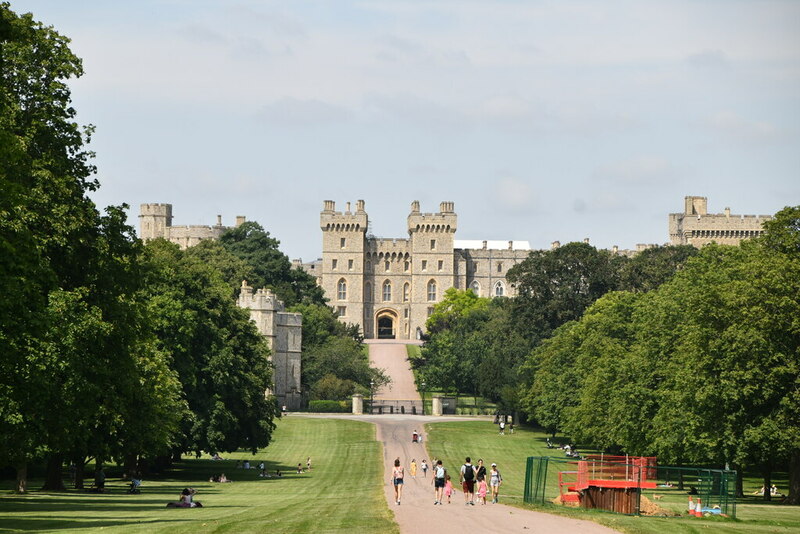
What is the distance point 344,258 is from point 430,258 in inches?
360

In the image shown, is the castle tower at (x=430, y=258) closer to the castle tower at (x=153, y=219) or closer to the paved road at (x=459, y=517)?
the castle tower at (x=153, y=219)

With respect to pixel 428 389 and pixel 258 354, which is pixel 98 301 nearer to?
pixel 258 354

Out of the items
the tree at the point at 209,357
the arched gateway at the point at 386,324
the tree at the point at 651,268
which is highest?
the tree at the point at 651,268

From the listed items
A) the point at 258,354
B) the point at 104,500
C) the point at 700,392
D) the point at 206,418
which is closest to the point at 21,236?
the point at 104,500

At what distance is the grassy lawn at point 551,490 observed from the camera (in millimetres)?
26922

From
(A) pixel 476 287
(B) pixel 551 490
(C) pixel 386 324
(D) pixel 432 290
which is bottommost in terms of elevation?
(B) pixel 551 490

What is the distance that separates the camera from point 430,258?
146m

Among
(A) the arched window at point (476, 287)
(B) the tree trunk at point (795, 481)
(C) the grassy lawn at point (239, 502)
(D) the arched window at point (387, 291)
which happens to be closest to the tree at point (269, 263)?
(D) the arched window at point (387, 291)

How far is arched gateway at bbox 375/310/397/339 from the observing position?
146m

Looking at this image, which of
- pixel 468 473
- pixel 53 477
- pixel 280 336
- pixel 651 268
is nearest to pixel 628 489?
pixel 468 473

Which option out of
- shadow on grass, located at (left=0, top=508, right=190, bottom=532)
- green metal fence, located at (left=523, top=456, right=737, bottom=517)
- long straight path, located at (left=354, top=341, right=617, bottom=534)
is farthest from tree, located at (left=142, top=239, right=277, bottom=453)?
shadow on grass, located at (left=0, top=508, right=190, bottom=532)

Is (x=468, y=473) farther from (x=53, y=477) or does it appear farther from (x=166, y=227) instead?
(x=166, y=227)

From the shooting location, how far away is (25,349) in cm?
2625

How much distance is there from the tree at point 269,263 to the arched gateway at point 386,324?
68.7 ft
